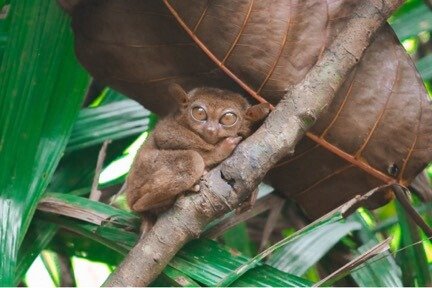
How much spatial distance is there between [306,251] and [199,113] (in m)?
0.68

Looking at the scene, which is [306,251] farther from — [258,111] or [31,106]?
[31,106]

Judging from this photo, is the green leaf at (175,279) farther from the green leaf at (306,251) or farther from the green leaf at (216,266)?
the green leaf at (306,251)

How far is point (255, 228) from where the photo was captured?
4.01m

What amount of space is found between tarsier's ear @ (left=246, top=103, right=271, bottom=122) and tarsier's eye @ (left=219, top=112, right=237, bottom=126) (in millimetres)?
106

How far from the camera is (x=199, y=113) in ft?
9.56

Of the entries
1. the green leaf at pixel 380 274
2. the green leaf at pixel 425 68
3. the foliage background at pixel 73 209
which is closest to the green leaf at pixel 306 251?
the foliage background at pixel 73 209

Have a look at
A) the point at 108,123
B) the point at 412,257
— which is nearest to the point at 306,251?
the point at 412,257

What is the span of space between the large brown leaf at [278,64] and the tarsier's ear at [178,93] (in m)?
0.03

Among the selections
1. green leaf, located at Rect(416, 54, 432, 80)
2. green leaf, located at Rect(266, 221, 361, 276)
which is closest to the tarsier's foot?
green leaf, located at Rect(266, 221, 361, 276)

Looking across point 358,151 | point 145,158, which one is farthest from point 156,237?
point 358,151

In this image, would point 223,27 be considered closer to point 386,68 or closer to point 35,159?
point 386,68

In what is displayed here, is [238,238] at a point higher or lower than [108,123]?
lower

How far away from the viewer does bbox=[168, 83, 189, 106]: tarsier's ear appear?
8.92 feet

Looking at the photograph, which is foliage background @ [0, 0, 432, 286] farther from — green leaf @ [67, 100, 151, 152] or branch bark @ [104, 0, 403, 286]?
branch bark @ [104, 0, 403, 286]
